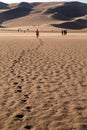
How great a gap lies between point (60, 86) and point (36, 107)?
2.61m

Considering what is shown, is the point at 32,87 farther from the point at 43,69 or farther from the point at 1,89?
the point at 43,69

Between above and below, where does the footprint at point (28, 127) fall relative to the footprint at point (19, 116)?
below

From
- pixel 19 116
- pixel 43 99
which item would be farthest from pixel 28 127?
pixel 43 99

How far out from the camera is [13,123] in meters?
7.10

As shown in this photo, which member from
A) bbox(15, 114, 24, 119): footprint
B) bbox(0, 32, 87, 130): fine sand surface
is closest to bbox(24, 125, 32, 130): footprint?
bbox(0, 32, 87, 130): fine sand surface

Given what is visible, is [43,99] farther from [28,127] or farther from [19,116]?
[28,127]

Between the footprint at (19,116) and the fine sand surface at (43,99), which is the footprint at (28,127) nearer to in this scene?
the fine sand surface at (43,99)

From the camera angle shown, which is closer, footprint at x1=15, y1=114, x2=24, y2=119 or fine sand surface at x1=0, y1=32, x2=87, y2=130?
fine sand surface at x1=0, y1=32, x2=87, y2=130

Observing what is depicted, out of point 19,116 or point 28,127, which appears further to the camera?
point 19,116

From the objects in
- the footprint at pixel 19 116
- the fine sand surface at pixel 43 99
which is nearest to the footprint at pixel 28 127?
the fine sand surface at pixel 43 99

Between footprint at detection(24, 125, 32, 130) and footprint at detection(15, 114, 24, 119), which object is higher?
footprint at detection(15, 114, 24, 119)

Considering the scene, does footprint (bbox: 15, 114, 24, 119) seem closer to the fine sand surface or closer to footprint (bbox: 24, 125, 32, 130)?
the fine sand surface

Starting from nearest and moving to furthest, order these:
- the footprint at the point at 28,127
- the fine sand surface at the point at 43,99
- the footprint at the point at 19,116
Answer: the footprint at the point at 28,127, the fine sand surface at the point at 43,99, the footprint at the point at 19,116

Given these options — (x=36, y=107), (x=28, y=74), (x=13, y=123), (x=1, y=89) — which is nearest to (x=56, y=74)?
(x=28, y=74)
